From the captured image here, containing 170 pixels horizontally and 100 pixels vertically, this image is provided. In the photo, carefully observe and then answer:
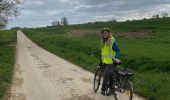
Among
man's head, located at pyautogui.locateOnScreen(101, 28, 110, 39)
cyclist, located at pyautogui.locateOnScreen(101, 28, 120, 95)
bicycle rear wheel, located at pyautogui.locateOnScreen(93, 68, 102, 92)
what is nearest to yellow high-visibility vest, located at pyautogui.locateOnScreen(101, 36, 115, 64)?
cyclist, located at pyautogui.locateOnScreen(101, 28, 120, 95)

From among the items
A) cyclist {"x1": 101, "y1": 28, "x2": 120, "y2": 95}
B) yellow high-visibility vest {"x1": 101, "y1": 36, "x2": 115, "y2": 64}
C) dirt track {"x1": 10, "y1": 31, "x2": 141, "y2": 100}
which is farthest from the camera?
dirt track {"x1": 10, "y1": 31, "x2": 141, "y2": 100}

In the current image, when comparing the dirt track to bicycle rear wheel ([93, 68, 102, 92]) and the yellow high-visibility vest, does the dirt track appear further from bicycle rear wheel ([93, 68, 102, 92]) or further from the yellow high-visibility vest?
the yellow high-visibility vest

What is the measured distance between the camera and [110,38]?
1071 cm

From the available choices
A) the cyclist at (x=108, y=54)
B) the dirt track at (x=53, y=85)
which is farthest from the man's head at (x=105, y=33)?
the dirt track at (x=53, y=85)

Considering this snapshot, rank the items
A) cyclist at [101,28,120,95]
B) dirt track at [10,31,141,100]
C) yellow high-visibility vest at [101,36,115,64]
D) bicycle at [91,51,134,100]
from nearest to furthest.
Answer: bicycle at [91,51,134,100]
cyclist at [101,28,120,95]
yellow high-visibility vest at [101,36,115,64]
dirt track at [10,31,141,100]

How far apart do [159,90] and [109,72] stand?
192cm

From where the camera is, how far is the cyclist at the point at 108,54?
10453 millimetres

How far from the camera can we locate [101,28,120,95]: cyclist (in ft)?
34.3

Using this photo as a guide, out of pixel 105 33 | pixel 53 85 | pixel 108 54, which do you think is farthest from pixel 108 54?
pixel 53 85

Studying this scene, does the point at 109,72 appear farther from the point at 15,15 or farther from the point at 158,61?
the point at 15,15

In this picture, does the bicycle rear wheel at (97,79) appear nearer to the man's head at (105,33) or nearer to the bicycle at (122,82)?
the bicycle at (122,82)

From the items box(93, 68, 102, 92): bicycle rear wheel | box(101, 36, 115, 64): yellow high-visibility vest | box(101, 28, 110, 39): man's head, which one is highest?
box(101, 28, 110, 39): man's head

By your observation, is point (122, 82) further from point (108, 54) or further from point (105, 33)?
point (105, 33)

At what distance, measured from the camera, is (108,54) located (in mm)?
10727
